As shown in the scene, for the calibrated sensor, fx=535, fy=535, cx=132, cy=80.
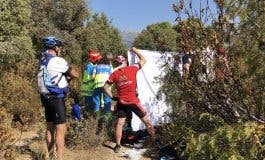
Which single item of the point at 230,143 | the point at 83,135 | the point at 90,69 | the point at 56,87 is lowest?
the point at 83,135

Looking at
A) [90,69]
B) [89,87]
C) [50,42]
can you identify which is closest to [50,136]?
[50,42]

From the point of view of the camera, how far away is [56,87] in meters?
7.06

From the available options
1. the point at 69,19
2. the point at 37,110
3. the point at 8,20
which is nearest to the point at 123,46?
the point at 69,19

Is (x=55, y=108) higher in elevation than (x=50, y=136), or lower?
higher

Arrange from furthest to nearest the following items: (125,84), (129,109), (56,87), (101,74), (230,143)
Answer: (101,74) → (129,109) → (125,84) → (56,87) → (230,143)

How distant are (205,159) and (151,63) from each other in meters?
5.92

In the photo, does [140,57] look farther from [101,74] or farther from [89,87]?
[89,87]

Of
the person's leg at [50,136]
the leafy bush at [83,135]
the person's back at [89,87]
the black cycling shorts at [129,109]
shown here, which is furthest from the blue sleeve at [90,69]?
the person's leg at [50,136]

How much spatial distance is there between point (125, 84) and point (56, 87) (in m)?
2.05

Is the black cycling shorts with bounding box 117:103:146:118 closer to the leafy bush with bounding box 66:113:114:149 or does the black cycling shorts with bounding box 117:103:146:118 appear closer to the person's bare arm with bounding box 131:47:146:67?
the leafy bush with bounding box 66:113:114:149

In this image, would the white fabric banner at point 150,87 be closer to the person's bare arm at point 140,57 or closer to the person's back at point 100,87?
the person's bare arm at point 140,57

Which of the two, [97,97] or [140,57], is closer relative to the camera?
[140,57]

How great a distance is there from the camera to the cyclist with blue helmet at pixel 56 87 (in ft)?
23.1

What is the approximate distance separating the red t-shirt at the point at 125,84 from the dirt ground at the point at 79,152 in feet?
2.84
